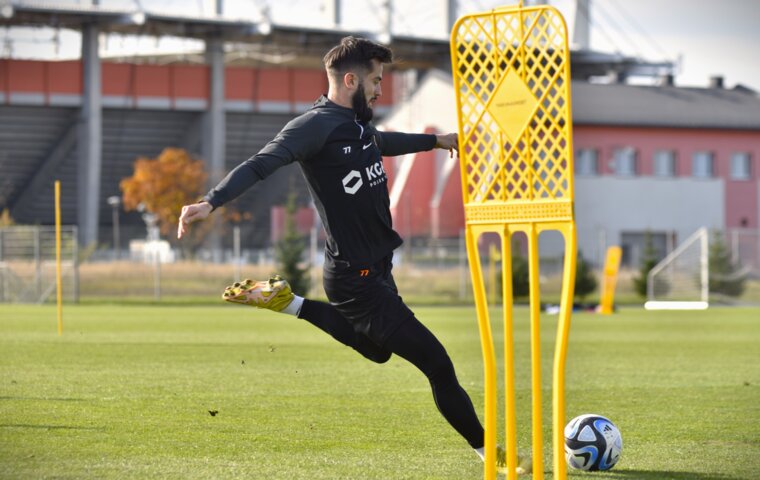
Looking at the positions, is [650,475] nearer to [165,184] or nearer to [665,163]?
[165,184]

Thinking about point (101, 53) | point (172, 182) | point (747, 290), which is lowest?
point (747, 290)

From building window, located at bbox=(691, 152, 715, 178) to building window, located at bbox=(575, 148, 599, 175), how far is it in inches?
210

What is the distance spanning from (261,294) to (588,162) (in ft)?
178

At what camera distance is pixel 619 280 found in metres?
41.6

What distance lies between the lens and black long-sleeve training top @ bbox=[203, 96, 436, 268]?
20.7ft

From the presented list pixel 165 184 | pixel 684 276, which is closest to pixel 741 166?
pixel 684 276

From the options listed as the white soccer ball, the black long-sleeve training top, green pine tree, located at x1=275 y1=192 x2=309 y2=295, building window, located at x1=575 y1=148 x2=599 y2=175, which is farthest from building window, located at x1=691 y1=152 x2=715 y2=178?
the black long-sleeve training top

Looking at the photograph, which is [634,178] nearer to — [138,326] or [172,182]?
[172,182]

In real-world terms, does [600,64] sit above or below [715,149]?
above

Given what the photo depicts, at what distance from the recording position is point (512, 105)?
541cm

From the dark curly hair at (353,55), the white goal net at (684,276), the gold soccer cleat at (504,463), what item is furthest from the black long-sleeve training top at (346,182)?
the white goal net at (684,276)

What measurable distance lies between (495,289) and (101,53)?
3610 cm

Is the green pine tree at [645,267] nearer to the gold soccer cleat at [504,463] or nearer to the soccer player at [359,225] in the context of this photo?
the gold soccer cleat at [504,463]

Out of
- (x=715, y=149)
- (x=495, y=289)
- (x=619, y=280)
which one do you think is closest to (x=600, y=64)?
(x=715, y=149)
